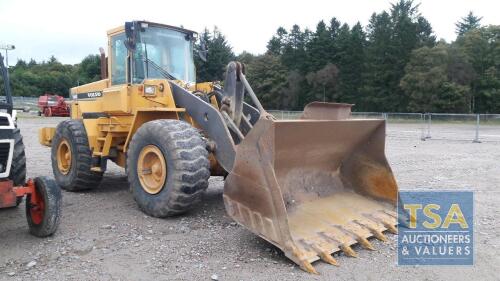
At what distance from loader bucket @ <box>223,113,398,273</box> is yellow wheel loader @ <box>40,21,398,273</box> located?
13 millimetres

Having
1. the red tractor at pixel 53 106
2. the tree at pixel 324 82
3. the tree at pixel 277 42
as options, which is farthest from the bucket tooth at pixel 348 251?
the tree at pixel 277 42

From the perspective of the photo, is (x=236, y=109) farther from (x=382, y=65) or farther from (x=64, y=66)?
(x=64, y=66)

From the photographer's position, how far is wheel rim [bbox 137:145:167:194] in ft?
18.5

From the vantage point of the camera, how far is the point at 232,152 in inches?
215

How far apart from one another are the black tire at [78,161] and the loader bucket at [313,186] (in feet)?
11.6

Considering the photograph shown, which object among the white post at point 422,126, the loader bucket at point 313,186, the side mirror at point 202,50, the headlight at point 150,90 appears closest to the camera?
the loader bucket at point 313,186

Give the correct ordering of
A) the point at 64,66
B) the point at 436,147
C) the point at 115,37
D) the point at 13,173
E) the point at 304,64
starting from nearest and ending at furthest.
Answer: the point at 13,173 → the point at 115,37 → the point at 436,147 → the point at 304,64 → the point at 64,66

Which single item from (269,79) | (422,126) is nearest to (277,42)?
(269,79)

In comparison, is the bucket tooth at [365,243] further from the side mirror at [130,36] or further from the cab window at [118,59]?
the cab window at [118,59]

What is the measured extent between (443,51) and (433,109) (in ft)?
18.9

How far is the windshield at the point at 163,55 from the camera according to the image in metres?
6.83

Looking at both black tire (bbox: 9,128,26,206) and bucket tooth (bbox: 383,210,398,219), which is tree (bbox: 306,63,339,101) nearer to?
bucket tooth (bbox: 383,210,398,219)

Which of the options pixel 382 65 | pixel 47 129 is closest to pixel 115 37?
pixel 47 129

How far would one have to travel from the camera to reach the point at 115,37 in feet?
24.5
